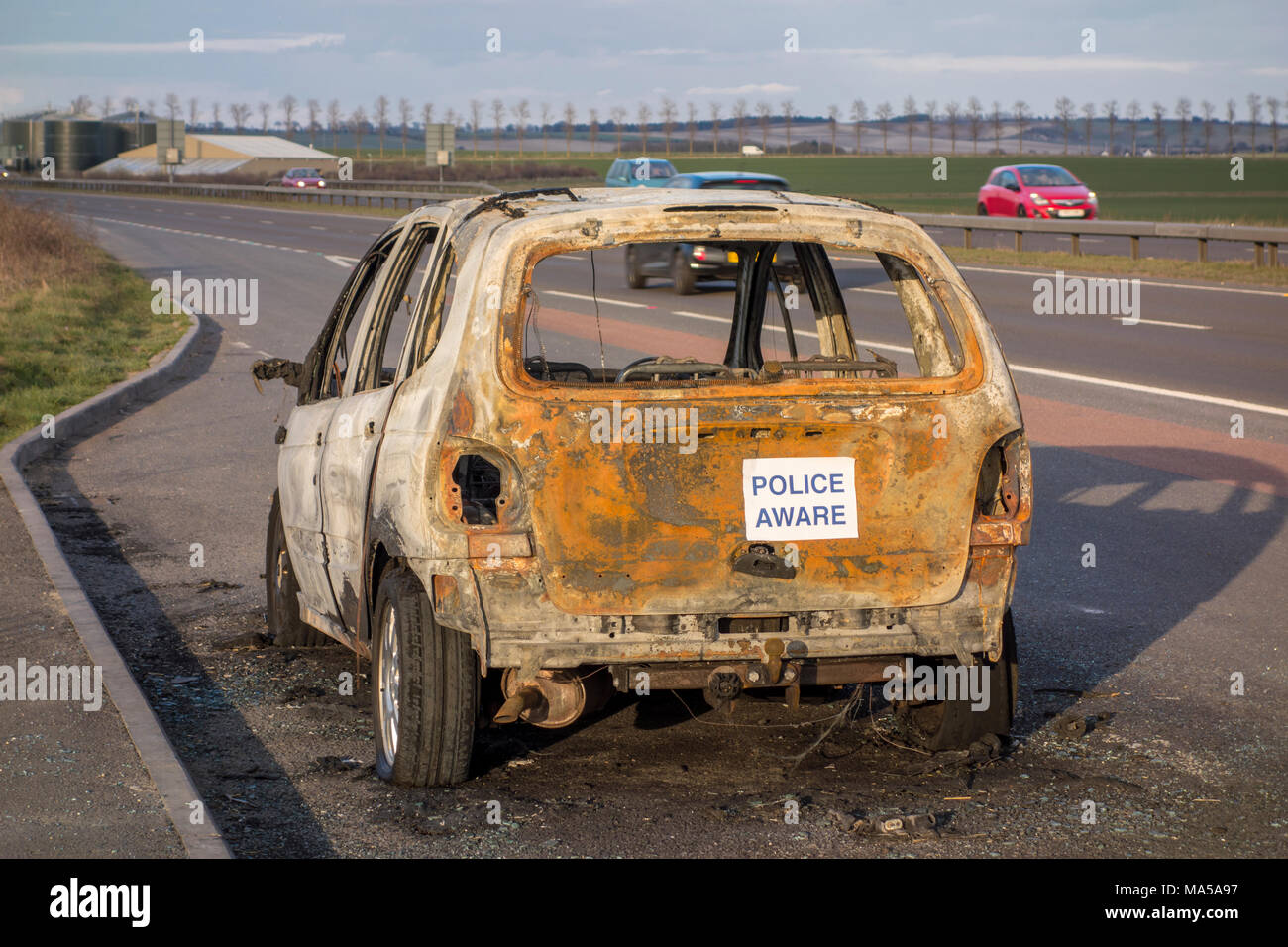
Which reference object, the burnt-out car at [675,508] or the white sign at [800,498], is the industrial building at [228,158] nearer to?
the burnt-out car at [675,508]

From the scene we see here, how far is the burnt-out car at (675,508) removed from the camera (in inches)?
187

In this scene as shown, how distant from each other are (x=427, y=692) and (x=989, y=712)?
182 centimetres

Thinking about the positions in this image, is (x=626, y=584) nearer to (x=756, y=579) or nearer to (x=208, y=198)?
(x=756, y=579)

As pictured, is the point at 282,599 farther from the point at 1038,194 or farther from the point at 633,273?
the point at 1038,194

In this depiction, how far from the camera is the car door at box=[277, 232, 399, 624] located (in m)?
6.18

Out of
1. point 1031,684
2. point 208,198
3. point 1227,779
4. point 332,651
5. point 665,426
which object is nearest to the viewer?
point 665,426

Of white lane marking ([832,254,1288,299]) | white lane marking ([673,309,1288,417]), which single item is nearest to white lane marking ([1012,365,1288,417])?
white lane marking ([673,309,1288,417])

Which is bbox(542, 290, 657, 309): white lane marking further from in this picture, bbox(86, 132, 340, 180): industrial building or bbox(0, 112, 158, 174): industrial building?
bbox(0, 112, 158, 174): industrial building

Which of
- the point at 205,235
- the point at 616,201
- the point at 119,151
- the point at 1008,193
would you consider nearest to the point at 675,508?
the point at 616,201

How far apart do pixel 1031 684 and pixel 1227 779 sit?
1.27 metres

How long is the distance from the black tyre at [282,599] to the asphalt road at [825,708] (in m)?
0.08

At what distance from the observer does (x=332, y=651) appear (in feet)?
23.3
